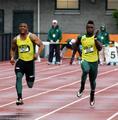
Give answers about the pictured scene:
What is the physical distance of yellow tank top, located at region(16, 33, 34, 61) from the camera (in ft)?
50.4

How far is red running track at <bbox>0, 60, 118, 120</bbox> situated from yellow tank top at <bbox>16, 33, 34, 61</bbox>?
1.08m

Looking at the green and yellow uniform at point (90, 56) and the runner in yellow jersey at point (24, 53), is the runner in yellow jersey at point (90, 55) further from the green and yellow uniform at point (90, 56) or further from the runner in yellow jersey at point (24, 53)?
the runner in yellow jersey at point (24, 53)

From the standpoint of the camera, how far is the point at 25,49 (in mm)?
15406

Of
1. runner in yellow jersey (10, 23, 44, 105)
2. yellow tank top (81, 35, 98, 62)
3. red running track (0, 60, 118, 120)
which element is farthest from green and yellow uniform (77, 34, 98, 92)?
runner in yellow jersey (10, 23, 44, 105)

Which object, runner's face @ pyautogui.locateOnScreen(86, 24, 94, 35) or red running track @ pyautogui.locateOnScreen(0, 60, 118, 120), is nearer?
red running track @ pyautogui.locateOnScreen(0, 60, 118, 120)

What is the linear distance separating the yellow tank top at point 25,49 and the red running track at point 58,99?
1.08m

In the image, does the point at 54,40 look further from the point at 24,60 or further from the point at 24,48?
the point at 24,48

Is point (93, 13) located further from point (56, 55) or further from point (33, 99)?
point (33, 99)

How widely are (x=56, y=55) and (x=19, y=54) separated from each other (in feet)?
50.9

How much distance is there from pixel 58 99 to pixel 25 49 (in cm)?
208

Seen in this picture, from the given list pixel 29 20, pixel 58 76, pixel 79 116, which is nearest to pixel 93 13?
pixel 29 20

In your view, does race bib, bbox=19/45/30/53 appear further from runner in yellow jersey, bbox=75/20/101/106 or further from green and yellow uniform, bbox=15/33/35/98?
runner in yellow jersey, bbox=75/20/101/106

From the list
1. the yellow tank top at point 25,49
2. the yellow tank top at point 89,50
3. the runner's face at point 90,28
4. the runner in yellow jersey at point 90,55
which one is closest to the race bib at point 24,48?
the yellow tank top at point 25,49

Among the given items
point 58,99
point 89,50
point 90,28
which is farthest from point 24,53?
point 58,99
